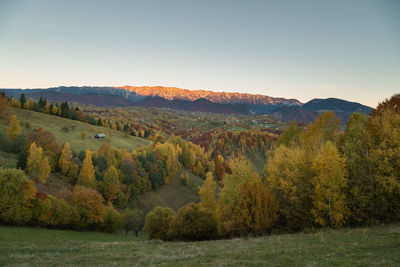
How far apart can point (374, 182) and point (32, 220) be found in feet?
203

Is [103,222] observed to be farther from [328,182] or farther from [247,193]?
[328,182]

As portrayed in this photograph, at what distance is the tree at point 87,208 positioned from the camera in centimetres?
5669

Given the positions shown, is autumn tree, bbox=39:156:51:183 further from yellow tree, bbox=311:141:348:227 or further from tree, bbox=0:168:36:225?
yellow tree, bbox=311:141:348:227

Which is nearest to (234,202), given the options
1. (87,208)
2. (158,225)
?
(158,225)

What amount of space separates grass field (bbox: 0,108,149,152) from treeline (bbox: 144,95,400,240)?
87.4m

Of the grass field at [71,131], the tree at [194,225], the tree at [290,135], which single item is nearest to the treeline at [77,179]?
the grass field at [71,131]

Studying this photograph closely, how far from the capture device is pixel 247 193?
33281 millimetres

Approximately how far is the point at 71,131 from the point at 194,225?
4640 inches

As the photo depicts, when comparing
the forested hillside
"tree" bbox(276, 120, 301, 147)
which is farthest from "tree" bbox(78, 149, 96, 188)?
"tree" bbox(276, 120, 301, 147)

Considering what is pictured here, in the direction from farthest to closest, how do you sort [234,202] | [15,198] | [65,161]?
[65,161]
[15,198]
[234,202]

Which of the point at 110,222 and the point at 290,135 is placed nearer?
the point at 290,135

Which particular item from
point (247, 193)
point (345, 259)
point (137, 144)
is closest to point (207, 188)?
point (247, 193)

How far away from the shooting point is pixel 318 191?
2895 centimetres

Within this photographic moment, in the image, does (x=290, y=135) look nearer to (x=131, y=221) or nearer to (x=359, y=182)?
(x=359, y=182)
